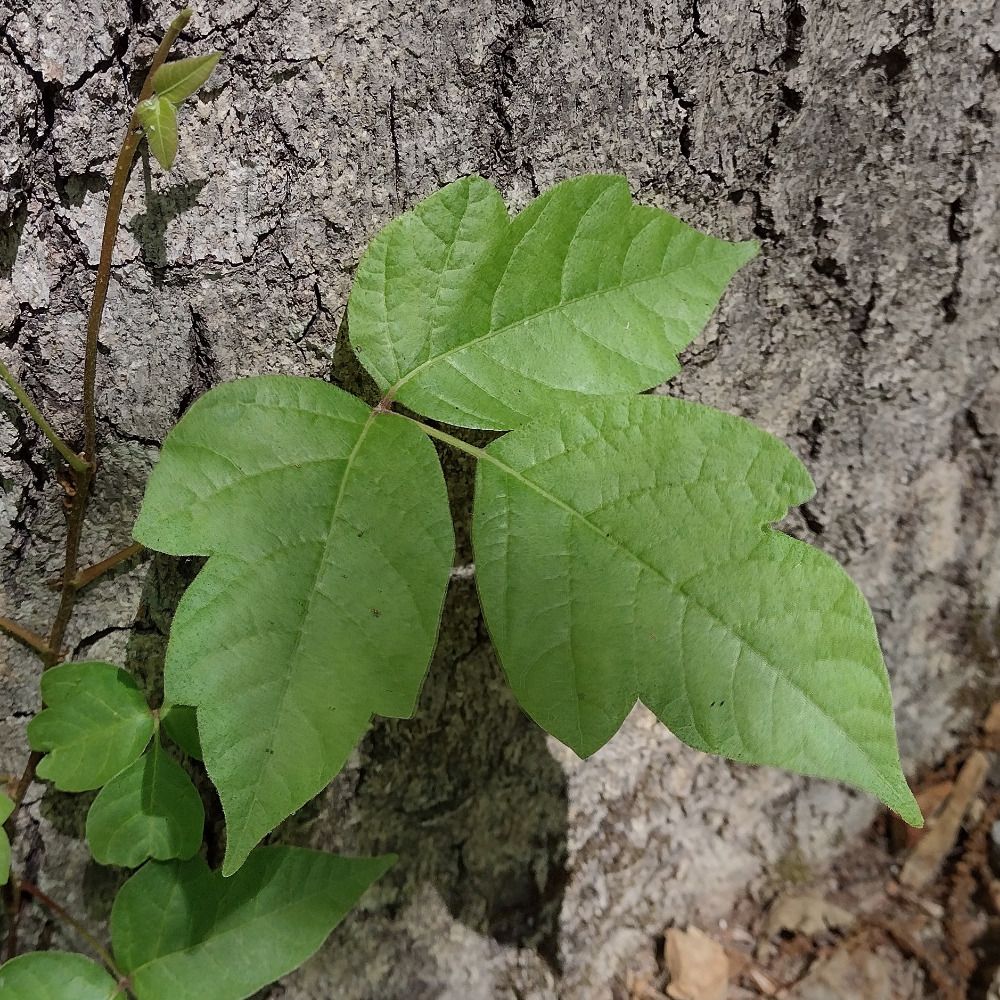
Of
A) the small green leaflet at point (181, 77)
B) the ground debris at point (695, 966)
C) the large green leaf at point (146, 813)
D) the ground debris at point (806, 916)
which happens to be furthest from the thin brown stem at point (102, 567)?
the ground debris at point (806, 916)

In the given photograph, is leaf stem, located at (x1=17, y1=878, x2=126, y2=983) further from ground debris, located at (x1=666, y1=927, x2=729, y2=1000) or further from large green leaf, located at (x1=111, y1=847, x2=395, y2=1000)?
ground debris, located at (x1=666, y1=927, x2=729, y2=1000)

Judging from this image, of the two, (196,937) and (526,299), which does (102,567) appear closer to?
(196,937)

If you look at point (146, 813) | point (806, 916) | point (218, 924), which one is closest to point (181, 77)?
point (146, 813)

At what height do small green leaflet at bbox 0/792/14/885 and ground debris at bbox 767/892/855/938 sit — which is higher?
small green leaflet at bbox 0/792/14/885

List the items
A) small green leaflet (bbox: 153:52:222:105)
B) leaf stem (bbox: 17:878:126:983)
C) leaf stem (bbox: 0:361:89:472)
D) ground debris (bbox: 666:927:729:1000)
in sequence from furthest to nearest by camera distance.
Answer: ground debris (bbox: 666:927:729:1000) → leaf stem (bbox: 17:878:126:983) → leaf stem (bbox: 0:361:89:472) → small green leaflet (bbox: 153:52:222:105)

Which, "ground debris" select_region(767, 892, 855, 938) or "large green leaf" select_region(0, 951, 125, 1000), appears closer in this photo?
"large green leaf" select_region(0, 951, 125, 1000)

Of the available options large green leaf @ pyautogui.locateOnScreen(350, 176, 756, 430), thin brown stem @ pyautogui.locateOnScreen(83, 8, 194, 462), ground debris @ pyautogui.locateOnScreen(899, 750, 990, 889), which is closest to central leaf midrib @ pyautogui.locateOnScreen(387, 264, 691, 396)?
large green leaf @ pyautogui.locateOnScreen(350, 176, 756, 430)

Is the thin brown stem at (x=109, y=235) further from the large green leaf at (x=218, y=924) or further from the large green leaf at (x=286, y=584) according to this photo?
the large green leaf at (x=218, y=924)
